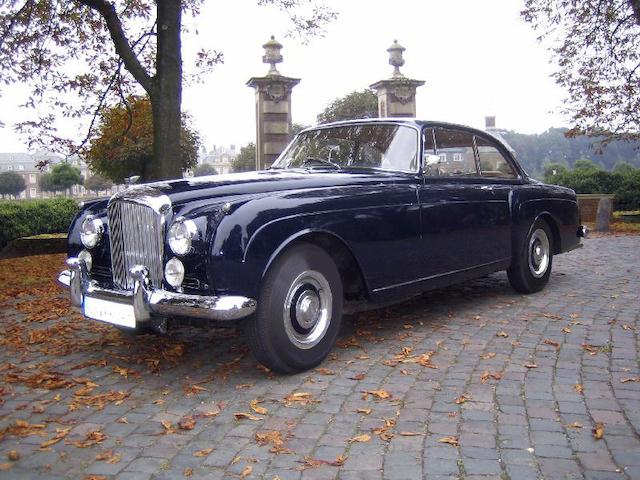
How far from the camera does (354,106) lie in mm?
37969

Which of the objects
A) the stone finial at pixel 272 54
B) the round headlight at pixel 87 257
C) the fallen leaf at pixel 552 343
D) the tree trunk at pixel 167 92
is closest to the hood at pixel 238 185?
the round headlight at pixel 87 257

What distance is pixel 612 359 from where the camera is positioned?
13.9ft

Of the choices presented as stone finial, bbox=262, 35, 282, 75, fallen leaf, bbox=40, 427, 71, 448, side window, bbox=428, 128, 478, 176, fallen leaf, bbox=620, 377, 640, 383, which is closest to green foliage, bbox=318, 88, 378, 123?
stone finial, bbox=262, 35, 282, 75

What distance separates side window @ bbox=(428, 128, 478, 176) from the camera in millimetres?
5449

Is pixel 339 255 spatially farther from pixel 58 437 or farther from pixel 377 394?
pixel 58 437

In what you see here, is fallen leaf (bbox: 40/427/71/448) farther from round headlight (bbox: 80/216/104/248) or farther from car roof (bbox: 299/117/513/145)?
car roof (bbox: 299/117/513/145)

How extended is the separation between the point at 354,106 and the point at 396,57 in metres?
17.5

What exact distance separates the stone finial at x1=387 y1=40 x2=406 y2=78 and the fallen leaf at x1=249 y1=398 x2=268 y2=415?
18.5 meters

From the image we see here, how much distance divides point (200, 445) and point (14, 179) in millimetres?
62483

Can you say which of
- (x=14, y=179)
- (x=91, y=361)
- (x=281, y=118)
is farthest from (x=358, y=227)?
(x=14, y=179)

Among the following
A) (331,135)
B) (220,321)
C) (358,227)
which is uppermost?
(331,135)

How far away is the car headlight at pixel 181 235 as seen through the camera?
3.54 metres

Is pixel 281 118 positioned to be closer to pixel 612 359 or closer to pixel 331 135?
pixel 331 135

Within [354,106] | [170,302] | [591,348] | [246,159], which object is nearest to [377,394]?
[170,302]
